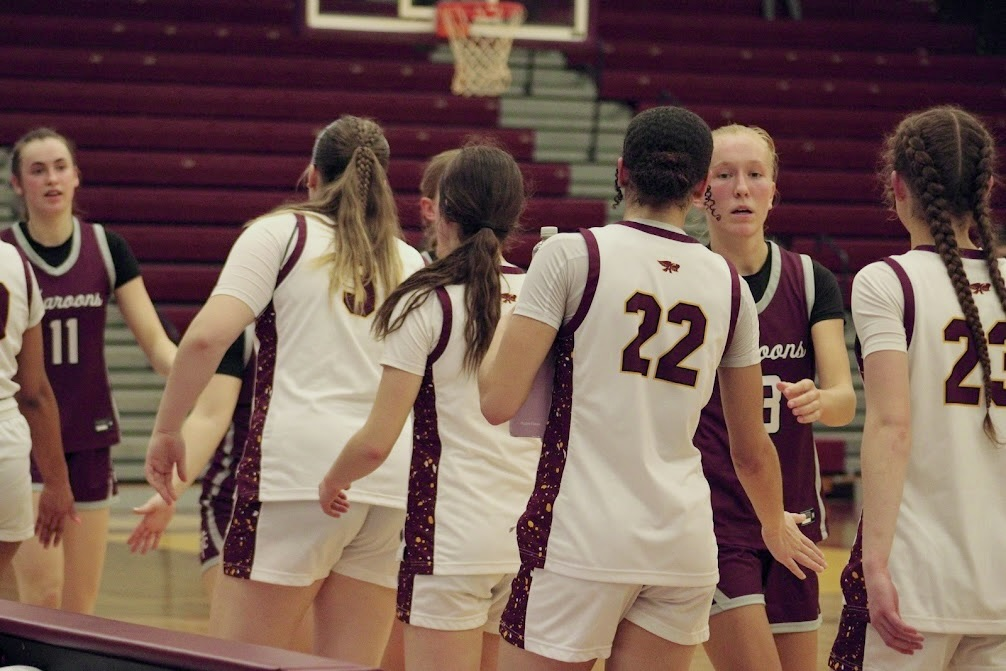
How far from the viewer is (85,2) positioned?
11.3 m

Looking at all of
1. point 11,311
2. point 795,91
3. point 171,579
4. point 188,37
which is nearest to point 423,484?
point 11,311

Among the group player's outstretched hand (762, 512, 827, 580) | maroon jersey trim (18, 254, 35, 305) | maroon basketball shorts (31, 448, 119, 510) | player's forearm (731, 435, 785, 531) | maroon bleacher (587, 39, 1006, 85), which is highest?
maroon bleacher (587, 39, 1006, 85)

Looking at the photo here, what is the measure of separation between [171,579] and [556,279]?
4.46 metres

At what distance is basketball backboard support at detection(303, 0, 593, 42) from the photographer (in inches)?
377

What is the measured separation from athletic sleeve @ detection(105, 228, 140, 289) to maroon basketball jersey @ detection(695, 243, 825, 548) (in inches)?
81.4

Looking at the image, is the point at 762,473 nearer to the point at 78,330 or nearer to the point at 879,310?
the point at 879,310

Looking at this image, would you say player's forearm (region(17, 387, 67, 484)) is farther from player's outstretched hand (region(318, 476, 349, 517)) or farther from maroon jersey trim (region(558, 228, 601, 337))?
maroon jersey trim (region(558, 228, 601, 337))

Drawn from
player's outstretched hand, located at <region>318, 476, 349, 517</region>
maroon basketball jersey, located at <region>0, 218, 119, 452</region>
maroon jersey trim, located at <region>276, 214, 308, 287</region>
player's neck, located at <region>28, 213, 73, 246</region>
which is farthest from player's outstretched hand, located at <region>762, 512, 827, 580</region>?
player's neck, located at <region>28, 213, 73, 246</region>

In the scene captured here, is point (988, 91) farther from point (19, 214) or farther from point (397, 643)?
point (397, 643)

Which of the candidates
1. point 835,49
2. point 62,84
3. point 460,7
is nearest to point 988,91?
point 835,49

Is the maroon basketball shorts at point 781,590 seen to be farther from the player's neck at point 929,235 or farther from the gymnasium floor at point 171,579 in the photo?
the gymnasium floor at point 171,579

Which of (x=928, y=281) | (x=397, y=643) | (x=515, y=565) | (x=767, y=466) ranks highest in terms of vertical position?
(x=928, y=281)

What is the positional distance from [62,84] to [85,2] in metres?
1.18

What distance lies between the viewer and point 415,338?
8.51ft
